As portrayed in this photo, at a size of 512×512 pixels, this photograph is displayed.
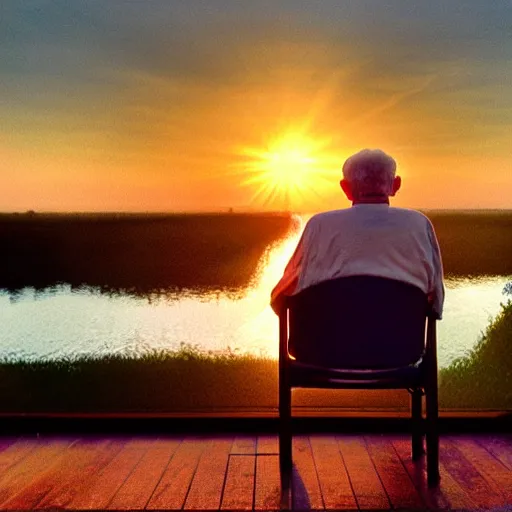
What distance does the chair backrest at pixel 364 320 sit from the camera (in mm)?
2400

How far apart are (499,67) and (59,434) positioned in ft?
9.91

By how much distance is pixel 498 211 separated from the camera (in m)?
3.61

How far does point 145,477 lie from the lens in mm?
2676

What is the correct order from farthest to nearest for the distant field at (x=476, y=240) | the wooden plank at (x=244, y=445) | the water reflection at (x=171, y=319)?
the water reflection at (x=171, y=319) → the distant field at (x=476, y=240) → the wooden plank at (x=244, y=445)

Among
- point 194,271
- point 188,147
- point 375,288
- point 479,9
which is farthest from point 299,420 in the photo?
point 194,271

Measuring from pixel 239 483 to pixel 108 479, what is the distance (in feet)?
1.74

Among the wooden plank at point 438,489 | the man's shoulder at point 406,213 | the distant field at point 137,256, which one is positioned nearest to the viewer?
the wooden plank at point 438,489

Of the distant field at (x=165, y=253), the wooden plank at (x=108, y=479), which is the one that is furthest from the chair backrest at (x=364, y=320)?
the distant field at (x=165, y=253)

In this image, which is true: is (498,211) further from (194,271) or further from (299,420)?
(194,271)

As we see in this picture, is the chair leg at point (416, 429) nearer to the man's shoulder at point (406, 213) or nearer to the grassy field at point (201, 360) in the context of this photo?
the grassy field at point (201, 360)

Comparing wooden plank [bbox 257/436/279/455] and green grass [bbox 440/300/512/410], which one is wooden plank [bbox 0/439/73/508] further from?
green grass [bbox 440/300/512/410]

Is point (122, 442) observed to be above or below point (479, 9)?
below

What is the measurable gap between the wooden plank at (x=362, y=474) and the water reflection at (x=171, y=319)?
1.87 feet

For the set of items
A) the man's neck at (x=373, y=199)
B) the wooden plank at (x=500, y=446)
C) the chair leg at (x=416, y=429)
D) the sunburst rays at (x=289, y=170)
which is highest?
the sunburst rays at (x=289, y=170)
